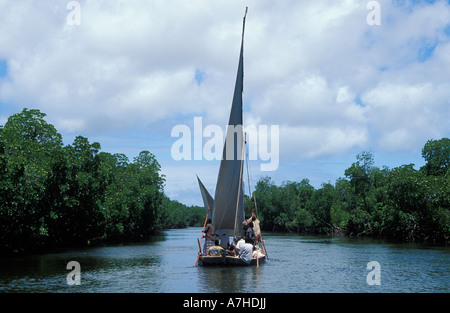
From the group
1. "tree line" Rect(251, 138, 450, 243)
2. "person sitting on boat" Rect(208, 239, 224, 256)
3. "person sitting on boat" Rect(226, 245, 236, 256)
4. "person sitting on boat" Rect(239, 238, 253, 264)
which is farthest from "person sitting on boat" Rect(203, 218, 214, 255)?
"tree line" Rect(251, 138, 450, 243)

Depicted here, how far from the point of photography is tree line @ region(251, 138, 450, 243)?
57.4 metres

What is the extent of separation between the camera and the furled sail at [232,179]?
28.6 m

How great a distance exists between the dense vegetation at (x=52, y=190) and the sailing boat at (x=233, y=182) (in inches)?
605

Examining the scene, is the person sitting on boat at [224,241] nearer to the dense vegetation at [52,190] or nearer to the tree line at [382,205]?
the dense vegetation at [52,190]

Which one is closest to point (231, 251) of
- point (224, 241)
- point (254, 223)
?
point (224, 241)

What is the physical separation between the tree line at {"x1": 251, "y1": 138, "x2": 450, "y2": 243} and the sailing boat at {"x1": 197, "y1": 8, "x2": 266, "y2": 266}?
34448 millimetres

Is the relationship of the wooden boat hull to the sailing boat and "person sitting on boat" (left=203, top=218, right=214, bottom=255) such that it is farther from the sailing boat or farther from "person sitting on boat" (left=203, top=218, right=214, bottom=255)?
"person sitting on boat" (left=203, top=218, right=214, bottom=255)

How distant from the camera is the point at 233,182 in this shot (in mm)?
28625

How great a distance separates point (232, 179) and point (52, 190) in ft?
66.2

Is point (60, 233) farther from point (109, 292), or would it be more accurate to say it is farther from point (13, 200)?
point (109, 292)

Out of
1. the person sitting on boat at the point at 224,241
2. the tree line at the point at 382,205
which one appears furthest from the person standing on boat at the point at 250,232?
the tree line at the point at 382,205

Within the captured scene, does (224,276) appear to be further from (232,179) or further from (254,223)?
(232,179)
